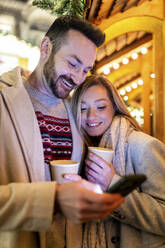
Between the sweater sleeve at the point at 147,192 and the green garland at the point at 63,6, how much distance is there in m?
0.93

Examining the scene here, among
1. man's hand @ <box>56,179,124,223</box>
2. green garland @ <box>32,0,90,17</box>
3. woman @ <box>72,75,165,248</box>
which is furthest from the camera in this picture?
green garland @ <box>32,0,90,17</box>

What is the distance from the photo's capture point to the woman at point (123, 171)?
106cm

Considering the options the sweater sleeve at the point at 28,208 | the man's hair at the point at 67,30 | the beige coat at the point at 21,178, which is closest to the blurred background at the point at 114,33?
the man's hair at the point at 67,30

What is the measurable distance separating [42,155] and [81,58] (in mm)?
571

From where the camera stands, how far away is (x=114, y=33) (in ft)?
9.59

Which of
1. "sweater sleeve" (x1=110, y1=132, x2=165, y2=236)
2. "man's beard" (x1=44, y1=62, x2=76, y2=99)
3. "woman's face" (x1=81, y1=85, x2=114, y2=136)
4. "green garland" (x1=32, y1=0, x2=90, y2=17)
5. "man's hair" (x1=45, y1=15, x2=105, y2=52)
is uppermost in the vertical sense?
"green garland" (x1=32, y1=0, x2=90, y2=17)

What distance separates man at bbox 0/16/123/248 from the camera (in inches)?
27.1

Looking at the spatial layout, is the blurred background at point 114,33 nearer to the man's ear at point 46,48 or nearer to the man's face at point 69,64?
the man's ear at point 46,48

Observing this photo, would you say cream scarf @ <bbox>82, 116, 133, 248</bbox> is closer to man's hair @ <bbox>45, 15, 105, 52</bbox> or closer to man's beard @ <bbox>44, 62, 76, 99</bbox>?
man's beard @ <bbox>44, 62, 76, 99</bbox>

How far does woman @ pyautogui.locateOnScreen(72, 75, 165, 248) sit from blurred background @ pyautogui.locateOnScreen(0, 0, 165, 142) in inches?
23.0

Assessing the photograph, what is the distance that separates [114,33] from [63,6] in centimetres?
175

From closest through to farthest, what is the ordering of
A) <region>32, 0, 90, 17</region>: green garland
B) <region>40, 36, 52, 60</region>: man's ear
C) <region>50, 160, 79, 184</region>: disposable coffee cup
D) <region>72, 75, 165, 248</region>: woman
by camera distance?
<region>50, 160, 79, 184</region>: disposable coffee cup < <region>72, 75, 165, 248</region>: woman < <region>40, 36, 52, 60</region>: man's ear < <region>32, 0, 90, 17</region>: green garland

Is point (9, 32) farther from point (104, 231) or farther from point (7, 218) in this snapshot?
point (104, 231)

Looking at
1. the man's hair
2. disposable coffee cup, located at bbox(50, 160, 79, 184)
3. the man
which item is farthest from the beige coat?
the man's hair
